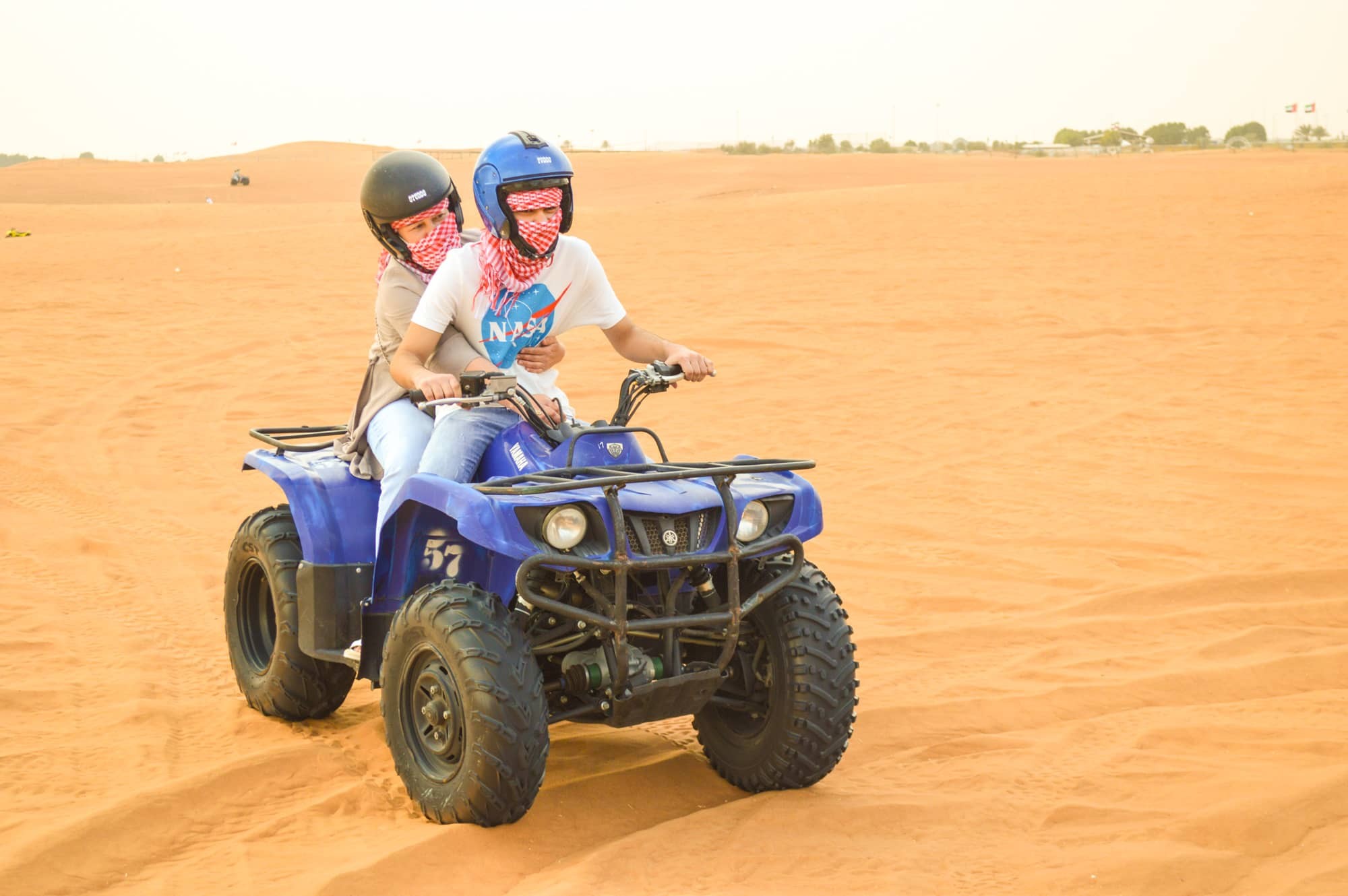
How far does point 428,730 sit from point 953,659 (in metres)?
2.77

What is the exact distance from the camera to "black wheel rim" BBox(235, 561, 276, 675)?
5875 millimetres

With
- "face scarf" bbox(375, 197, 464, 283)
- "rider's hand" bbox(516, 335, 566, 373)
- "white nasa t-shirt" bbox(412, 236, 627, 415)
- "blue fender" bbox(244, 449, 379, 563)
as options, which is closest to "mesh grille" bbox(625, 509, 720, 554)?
"white nasa t-shirt" bbox(412, 236, 627, 415)

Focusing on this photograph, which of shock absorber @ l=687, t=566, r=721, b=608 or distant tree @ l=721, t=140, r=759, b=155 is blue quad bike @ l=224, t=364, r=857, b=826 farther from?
distant tree @ l=721, t=140, r=759, b=155

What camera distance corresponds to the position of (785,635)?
179 inches

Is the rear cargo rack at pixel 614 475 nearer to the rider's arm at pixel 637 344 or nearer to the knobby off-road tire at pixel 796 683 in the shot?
the knobby off-road tire at pixel 796 683

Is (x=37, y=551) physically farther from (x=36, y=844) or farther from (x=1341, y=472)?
(x=1341, y=472)

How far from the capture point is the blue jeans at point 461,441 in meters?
4.56

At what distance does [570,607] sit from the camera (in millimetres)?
4051

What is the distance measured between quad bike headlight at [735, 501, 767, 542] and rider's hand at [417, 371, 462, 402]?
1031 mm

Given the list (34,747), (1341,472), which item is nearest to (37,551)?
(34,747)

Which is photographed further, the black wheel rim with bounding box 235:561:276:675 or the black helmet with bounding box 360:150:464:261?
the black wheel rim with bounding box 235:561:276:675

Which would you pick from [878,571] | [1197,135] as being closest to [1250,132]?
[1197,135]

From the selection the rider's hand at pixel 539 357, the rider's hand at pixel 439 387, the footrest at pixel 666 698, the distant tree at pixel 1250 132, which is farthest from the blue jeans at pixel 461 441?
the distant tree at pixel 1250 132

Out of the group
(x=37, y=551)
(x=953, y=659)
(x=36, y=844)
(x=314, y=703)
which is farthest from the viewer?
(x=37, y=551)
